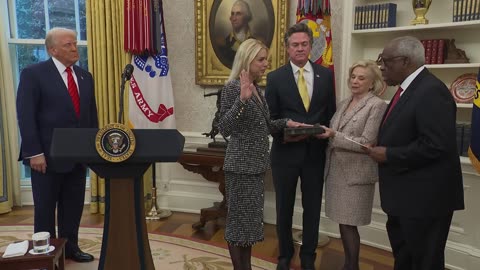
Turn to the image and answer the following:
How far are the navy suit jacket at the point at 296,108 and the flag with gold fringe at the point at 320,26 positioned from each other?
657 mm

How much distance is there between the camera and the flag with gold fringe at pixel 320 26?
3314mm

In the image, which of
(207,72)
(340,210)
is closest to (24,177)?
(207,72)

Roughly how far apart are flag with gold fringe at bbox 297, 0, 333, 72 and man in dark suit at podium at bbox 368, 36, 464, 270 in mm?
1329

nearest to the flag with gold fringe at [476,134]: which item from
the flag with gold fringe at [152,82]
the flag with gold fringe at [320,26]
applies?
the flag with gold fringe at [320,26]

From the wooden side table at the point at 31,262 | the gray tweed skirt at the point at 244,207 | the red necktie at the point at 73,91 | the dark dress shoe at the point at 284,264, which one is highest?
the red necktie at the point at 73,91

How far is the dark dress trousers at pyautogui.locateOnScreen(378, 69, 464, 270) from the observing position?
73.8 inches

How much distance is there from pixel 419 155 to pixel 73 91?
221cm

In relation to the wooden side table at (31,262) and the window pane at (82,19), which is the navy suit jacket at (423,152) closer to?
the wooden side table at (31,262)

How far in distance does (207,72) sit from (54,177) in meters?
1.93

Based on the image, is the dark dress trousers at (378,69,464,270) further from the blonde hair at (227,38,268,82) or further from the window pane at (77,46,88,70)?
the window pane at (77,46,88,70)

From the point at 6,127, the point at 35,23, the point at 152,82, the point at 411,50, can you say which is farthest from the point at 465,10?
the point at 6,127

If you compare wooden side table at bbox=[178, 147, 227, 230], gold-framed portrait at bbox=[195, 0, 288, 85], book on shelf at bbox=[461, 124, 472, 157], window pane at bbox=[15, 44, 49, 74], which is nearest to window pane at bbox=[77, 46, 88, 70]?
window pane at bbox=[15, 44, 49, 74]

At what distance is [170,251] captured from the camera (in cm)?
333

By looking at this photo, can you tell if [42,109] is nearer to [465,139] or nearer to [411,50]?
[411,50]
